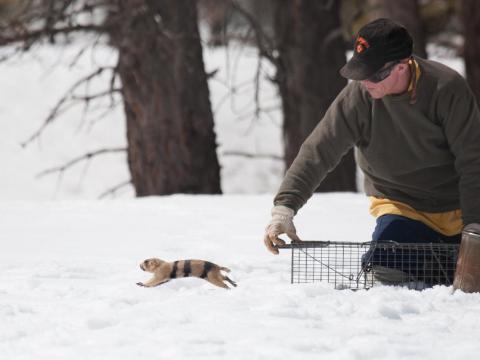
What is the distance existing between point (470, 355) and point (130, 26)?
570 centimetres

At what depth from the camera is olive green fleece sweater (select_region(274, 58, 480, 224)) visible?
447 cm

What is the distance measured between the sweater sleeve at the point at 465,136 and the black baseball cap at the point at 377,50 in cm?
30

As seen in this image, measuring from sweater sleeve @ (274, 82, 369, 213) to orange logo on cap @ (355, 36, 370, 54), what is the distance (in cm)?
29

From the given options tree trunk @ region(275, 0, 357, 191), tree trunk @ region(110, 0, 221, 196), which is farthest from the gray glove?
tree trunk @ region(275, 0, 357, 191)

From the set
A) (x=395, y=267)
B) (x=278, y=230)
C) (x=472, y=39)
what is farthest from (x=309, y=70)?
(x=278, y=230)

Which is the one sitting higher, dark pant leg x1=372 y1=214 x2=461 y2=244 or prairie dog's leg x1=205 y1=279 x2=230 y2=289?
dark pant leg x1=372 y1=214 x2=461 y2=244

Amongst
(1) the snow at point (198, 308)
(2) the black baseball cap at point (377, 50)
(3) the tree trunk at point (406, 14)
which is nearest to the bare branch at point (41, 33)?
(1) the snow at point (198, 308)

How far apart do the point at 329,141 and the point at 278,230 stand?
61 cm

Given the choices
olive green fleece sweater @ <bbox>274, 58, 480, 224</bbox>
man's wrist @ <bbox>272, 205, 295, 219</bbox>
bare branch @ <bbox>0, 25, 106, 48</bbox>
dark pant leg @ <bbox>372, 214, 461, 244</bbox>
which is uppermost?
bare branch @ <bbox>0, 25, 106, 48</bbox>

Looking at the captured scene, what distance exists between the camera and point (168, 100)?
8.52 m

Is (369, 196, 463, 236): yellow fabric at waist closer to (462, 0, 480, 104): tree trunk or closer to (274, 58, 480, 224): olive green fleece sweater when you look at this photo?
(274, 58, 480, 224): olive green fleece sweater

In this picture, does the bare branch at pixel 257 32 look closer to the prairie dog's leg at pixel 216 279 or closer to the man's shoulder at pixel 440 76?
the man's shoulder at pixel 440 76

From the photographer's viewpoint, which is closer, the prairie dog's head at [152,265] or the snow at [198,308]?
the snow at [198,308]

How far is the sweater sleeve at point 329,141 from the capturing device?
4648mm
